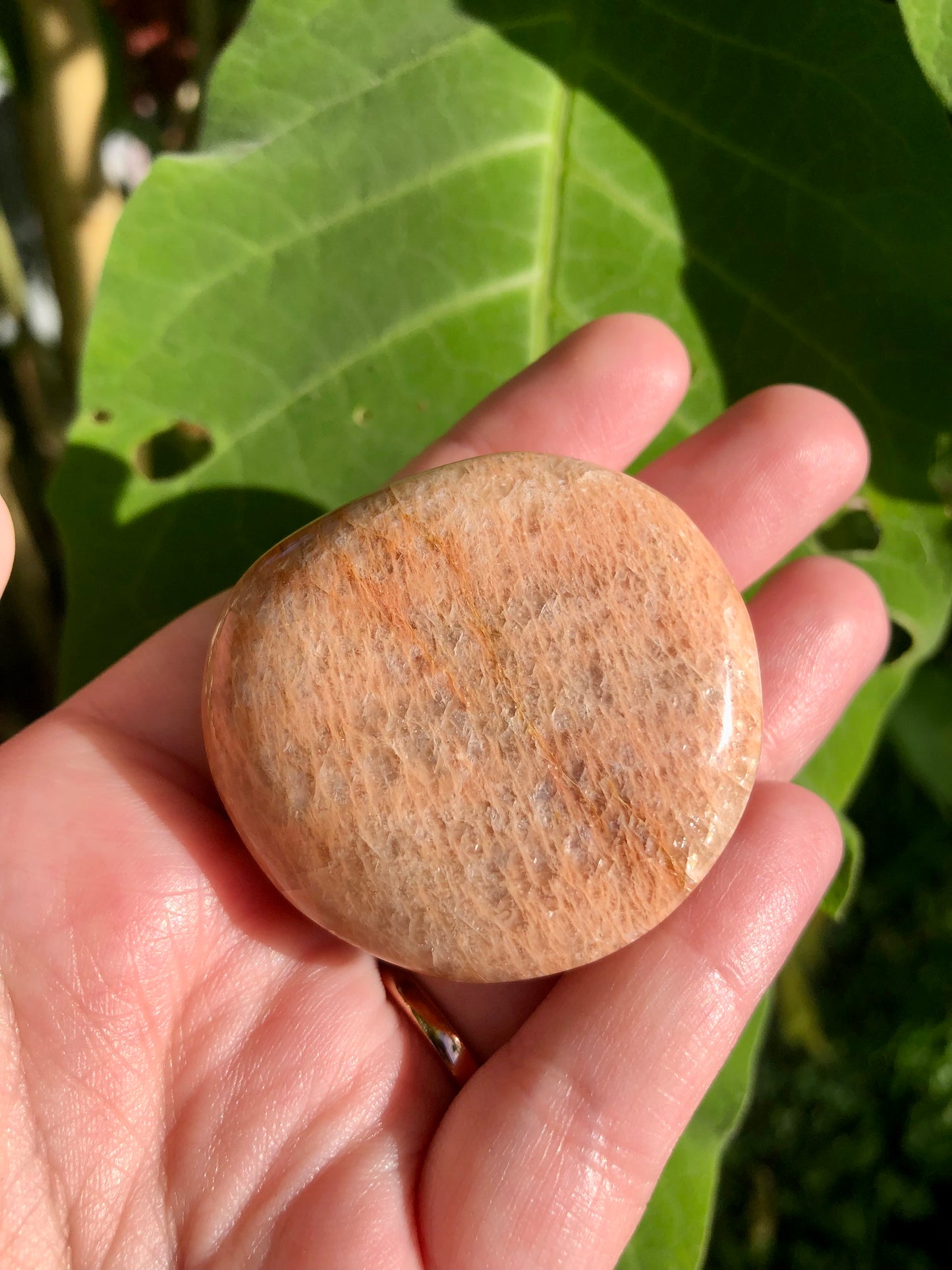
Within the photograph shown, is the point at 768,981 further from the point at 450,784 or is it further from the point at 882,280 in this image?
the point at 882,280

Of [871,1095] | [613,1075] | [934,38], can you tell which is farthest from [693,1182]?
[871,1095]

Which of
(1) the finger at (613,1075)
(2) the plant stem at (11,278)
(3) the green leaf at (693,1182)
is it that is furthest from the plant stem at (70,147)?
(3) the green leaf at (693,1182)

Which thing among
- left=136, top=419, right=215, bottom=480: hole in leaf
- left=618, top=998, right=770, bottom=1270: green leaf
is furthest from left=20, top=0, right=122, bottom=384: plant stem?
left=618, top=998, right=770, bottom=1270: green leaf

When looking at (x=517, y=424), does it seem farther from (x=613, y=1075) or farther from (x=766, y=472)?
(x=613, y=1075)

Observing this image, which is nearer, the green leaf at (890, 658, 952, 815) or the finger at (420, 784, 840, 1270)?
the finger at (420, 784, 840, 1270)

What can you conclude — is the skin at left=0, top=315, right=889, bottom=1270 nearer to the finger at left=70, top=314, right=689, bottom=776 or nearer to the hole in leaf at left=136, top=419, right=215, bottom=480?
the finger at left=70, top=314, right=689, bottom=776

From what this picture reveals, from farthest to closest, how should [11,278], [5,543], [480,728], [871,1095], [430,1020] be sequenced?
[871,1095], [11,278], [430,1020], [480,728], [5,543]
